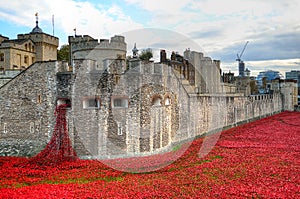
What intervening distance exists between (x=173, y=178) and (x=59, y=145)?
7.90 meters

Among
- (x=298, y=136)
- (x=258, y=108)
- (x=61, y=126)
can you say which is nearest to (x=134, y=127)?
(x=61, y=126)

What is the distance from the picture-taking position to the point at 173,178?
1543 cm

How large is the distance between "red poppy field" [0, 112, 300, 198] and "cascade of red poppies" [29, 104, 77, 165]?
0.90m

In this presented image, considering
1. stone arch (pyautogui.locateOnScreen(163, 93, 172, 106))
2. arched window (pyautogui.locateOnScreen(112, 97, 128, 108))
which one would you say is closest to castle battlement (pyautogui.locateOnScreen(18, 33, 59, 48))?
stone arch (pyautogui.locateOnScreen(163, 93, 172, 106))

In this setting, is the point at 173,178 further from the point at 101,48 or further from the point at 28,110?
the point at 101,48

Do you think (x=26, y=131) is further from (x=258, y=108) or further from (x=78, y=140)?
(x=258, y=108)

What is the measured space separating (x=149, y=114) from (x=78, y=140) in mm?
4672

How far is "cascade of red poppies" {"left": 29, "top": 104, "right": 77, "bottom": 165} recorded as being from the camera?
1888cm

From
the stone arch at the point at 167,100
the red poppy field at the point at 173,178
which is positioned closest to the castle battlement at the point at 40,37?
the stone arch at the point at 167,100

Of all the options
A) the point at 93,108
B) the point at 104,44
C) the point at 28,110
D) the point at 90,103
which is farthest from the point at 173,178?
the point at 104,44

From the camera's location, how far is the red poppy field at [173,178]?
1315cm

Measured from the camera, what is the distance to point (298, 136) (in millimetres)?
29984

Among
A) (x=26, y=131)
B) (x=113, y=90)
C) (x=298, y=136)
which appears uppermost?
(x=113, y=90)

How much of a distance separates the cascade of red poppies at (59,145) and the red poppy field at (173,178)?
897 millimetres
